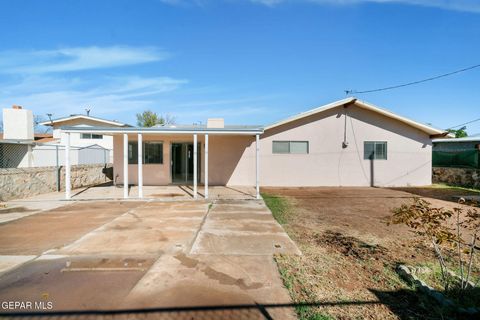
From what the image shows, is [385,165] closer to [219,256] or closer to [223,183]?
[223,183]

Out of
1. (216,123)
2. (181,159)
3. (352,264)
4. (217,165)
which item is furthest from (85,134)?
(352,264)

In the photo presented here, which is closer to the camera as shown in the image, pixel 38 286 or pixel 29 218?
pixel 38 286

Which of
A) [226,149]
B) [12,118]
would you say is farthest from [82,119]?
[226,149]

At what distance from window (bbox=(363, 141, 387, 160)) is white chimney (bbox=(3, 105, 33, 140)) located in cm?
1876

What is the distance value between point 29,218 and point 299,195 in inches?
389

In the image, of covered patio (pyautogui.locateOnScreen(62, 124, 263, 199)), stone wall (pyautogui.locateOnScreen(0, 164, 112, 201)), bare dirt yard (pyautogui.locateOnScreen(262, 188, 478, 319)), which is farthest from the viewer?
covered patio (pyautogui.locateOnScreen(62, 124, 263, 199))

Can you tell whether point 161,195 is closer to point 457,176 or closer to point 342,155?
point 342,155

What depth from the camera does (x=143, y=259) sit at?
16.0 feet

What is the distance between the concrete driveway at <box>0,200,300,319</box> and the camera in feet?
12.0

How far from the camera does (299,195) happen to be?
1273cm

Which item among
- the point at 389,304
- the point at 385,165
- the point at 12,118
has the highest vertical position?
the point at 12,118

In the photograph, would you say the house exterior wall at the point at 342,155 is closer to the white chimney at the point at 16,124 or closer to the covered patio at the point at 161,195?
the covered patio at the point at 161,195

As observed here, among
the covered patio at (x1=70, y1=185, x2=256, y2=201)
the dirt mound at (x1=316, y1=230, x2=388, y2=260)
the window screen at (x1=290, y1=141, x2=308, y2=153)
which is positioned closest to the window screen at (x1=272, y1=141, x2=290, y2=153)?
the window screen at (x1=290, y1=141, x2=308, y2=153)

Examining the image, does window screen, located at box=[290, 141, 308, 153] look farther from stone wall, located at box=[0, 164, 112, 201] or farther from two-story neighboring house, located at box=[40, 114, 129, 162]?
two-story neighboring house, located at box=[40, 114, 129, 162]
